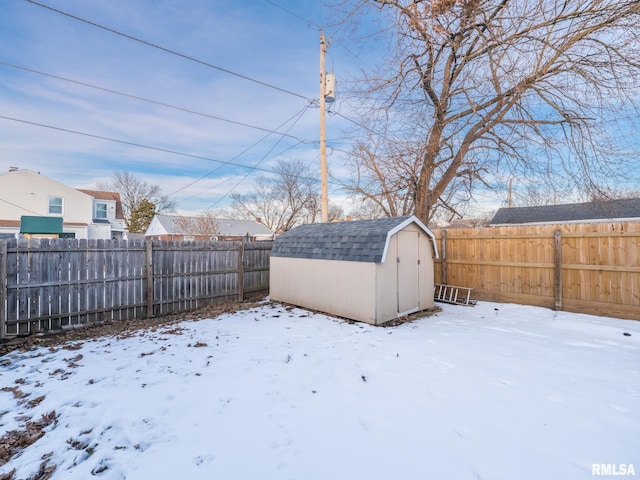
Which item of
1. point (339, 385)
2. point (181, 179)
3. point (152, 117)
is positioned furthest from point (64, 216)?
point (339, 385)

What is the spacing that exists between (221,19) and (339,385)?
9.23m

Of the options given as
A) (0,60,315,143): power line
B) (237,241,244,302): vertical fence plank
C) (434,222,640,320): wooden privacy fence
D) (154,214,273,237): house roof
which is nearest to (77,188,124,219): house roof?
(154,214,273,237): house roof

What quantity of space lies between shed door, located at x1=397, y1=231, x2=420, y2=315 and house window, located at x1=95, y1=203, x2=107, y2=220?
23529mm

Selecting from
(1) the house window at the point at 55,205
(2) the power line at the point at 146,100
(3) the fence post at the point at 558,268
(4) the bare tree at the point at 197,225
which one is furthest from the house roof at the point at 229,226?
(3) the fence post at the point at 558,268

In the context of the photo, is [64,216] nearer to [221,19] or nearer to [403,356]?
[221,19]

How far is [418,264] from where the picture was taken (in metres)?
6.76

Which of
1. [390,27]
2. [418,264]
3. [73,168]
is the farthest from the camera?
[73,168]

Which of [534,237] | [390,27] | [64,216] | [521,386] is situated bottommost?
[521,386]

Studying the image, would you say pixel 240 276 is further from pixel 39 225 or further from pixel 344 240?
pixel 39 225

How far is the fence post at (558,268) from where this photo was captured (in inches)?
252

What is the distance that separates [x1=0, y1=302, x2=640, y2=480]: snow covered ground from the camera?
2.05 m

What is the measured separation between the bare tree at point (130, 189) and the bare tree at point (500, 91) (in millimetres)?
34668

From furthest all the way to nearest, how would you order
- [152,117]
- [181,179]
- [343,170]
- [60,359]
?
[181,179] < [343,170] < [152,117] < [60,359]

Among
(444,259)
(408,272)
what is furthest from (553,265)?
(408,272)
